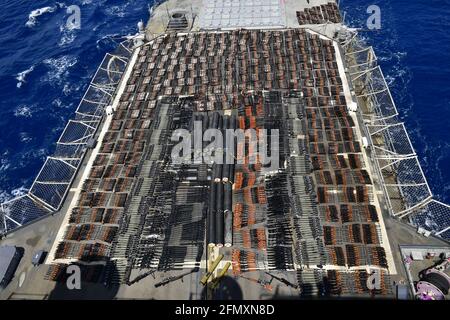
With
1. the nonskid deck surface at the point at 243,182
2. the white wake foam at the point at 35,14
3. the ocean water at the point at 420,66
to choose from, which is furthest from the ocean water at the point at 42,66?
the ocean water at the point at 420,66

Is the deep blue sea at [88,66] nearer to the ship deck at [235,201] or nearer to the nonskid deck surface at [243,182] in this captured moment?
the ship deck at [235,201]

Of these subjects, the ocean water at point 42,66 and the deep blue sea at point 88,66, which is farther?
the ocean water at point 42,66

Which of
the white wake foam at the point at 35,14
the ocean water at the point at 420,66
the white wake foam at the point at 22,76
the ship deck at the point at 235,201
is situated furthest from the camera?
the white wake foam at the point at 35,14

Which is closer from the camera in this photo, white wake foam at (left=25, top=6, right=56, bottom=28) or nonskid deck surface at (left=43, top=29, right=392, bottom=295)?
nonskid deck surface at (left=43, top=29, right=392, bottom=295)

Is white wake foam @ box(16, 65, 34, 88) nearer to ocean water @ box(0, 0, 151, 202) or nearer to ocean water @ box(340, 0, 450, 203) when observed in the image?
ocean water @ box(0, 0, 151, 202)

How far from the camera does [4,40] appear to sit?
401 ft

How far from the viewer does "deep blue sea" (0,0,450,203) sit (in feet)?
281

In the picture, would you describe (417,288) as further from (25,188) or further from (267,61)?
(25,188)

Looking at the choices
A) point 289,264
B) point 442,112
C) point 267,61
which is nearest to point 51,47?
point 267,61

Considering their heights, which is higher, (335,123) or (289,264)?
(335,123)

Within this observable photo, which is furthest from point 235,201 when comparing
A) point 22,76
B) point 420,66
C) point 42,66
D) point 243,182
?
point 42,66

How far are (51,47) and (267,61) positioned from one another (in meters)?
72.7

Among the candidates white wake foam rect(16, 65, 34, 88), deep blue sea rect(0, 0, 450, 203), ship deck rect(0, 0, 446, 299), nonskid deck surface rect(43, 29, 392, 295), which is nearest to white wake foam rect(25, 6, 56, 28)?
deep blue sea rect(0, 0, 450, 203)

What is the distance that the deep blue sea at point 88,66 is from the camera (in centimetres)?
8569
